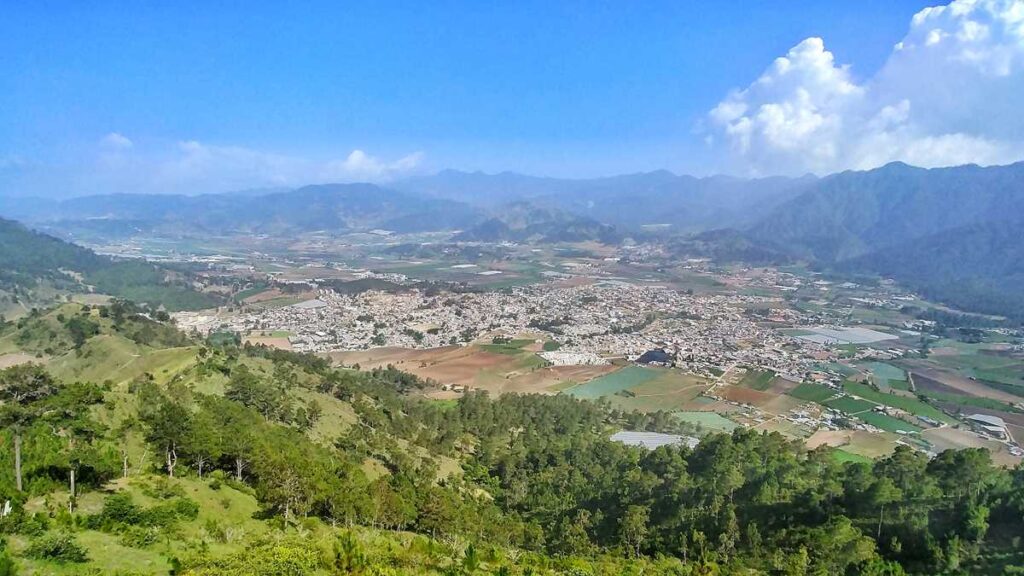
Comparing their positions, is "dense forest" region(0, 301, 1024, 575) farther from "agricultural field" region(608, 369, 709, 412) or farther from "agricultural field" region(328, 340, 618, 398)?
"agricultural field" region(328, 340, 618, 398)

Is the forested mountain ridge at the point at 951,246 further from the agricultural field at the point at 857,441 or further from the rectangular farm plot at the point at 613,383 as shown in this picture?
the rectangular farm plot at the point at 613,383

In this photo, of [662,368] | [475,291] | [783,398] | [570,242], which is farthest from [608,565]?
[570,242]

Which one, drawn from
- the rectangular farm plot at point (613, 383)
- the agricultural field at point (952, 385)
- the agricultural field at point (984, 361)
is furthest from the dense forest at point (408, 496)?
the agricultural field at point (984, 361)

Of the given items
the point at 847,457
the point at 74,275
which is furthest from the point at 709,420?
the point at 74,275

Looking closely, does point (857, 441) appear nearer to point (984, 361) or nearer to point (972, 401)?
point (972, 401)

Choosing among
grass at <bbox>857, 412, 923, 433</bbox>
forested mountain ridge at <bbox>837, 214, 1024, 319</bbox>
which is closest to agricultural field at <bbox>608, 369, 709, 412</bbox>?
grass at <bbox>857, 412, 923, 433</bbox>

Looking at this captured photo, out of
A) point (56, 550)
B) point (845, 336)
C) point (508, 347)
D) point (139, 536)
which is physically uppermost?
point (56, 550)
